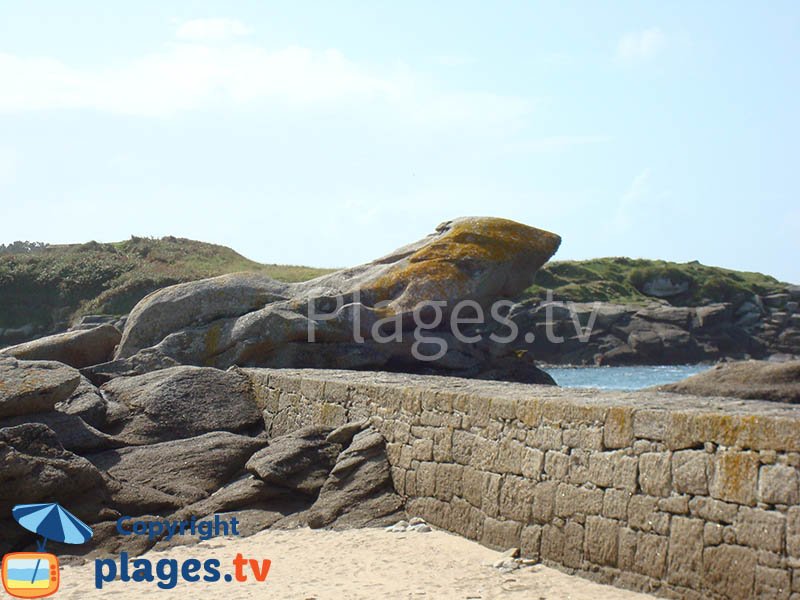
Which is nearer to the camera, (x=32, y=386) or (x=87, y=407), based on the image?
(x=32, y=386)

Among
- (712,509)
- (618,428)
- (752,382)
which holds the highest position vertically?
(752,382)

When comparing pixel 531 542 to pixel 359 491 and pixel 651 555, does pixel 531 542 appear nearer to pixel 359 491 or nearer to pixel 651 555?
pixel 651 555

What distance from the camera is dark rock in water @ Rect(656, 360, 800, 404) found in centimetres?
1530

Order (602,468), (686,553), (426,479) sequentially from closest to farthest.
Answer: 1. (686,553)
2. (602,468)
3. (426,479)

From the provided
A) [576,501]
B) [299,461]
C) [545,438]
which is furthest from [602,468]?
[299,461]

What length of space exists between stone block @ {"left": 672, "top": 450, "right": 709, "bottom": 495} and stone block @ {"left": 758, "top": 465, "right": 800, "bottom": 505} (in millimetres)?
476

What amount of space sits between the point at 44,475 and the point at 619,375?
122 feet

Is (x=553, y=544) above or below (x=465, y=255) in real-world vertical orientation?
below

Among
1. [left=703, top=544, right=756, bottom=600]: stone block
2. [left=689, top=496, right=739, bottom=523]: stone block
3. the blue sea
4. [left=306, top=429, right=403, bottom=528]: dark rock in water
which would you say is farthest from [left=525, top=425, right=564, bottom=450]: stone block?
the blue sea

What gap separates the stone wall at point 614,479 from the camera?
688 centimetres

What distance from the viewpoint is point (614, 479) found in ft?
26.6

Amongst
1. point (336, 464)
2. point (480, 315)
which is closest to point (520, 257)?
point (480, 315)

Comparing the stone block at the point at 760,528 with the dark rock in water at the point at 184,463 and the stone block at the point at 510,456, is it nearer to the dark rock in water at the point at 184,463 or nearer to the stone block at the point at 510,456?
the stone block at the point at 510,456

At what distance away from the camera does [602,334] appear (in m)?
55.1
